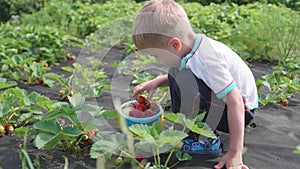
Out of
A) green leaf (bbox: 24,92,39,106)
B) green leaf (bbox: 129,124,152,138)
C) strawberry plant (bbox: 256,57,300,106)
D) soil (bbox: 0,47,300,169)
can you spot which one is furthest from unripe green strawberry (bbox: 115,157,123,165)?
strawberry plant (bbox: 256,57,300,106)

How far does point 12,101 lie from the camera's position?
1.90 metres

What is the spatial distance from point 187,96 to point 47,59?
2.23 meters

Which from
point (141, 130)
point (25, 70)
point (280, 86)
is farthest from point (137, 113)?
point (25, 70)

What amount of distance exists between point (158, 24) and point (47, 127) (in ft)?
2.17

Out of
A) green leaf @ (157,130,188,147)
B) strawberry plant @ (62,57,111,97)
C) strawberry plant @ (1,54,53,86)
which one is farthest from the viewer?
strawberry plant @ (1,54,53,86)

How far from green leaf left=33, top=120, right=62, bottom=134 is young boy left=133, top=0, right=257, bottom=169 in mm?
519

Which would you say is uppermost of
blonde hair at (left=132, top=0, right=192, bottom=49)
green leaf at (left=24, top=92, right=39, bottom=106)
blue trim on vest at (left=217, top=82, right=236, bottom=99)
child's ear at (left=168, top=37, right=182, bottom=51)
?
blonde hair at (left=132, top=0, right=192, bottom=49)

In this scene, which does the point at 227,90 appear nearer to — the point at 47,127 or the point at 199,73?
the point at 199,73

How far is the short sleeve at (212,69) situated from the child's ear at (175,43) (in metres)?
0.08

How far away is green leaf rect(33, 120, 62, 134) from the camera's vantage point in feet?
5.38

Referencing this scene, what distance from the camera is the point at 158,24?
5.33ft

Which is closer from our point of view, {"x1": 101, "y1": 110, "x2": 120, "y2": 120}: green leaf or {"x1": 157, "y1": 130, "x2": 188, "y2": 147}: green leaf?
{"x1": 157, "y1": 130, "x2": 188, "y2": 147}: green leaf

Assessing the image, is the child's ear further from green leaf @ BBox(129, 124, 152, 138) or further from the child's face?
green leaf @ BBox(129, 124, 152, 138)

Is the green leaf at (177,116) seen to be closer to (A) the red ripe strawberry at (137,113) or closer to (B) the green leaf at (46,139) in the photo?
(A) the red ripe strawberry at (137,113)
